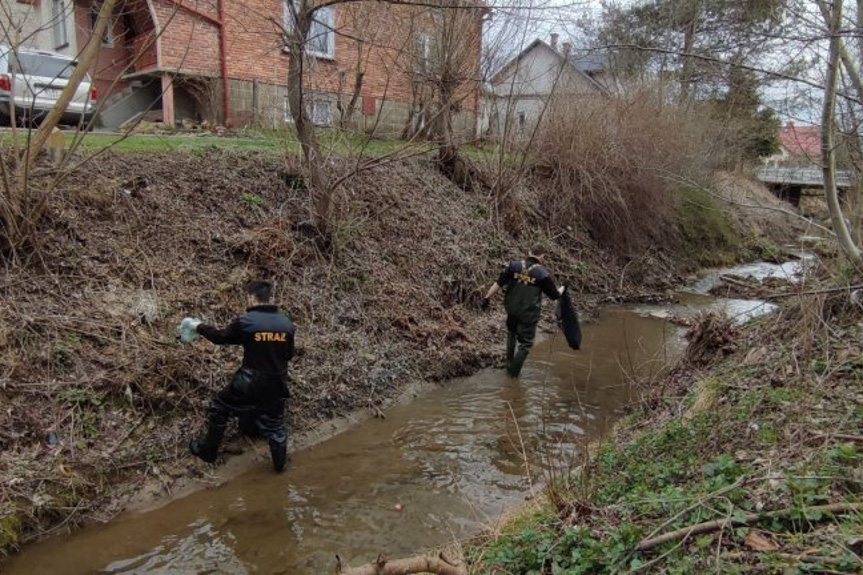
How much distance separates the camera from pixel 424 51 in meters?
12.8

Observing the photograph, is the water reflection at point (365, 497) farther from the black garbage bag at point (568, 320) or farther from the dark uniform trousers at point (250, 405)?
the black garbage bag at point (568, 320)

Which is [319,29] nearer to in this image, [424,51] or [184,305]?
[424,51]

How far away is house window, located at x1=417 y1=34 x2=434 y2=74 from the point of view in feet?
41.8

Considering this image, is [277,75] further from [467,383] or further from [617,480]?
[617,480]

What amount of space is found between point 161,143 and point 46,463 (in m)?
7.38

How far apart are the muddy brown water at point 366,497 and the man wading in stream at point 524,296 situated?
27.1 inches

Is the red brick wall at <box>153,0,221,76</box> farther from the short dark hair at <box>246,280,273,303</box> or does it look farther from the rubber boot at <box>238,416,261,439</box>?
the rubber boot at <box>238,416,261,439</box>

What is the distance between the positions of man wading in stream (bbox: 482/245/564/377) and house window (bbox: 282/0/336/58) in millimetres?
4228

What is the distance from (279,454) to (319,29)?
13.7m

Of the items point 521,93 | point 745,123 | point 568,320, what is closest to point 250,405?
point 568,320

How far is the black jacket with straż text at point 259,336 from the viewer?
559 cm

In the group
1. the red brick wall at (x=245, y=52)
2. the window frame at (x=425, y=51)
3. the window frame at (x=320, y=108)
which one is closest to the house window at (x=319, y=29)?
the red brick wall at (x=245, y=52)

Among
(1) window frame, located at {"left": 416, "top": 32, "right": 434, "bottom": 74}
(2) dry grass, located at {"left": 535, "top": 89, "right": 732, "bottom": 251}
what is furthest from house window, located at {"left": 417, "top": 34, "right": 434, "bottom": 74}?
(2) dry grass, located at {"left": 535, "top": 89, "right": 732, "bottom": 251}

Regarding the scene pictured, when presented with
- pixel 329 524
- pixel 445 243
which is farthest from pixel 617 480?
pixel 445 243
